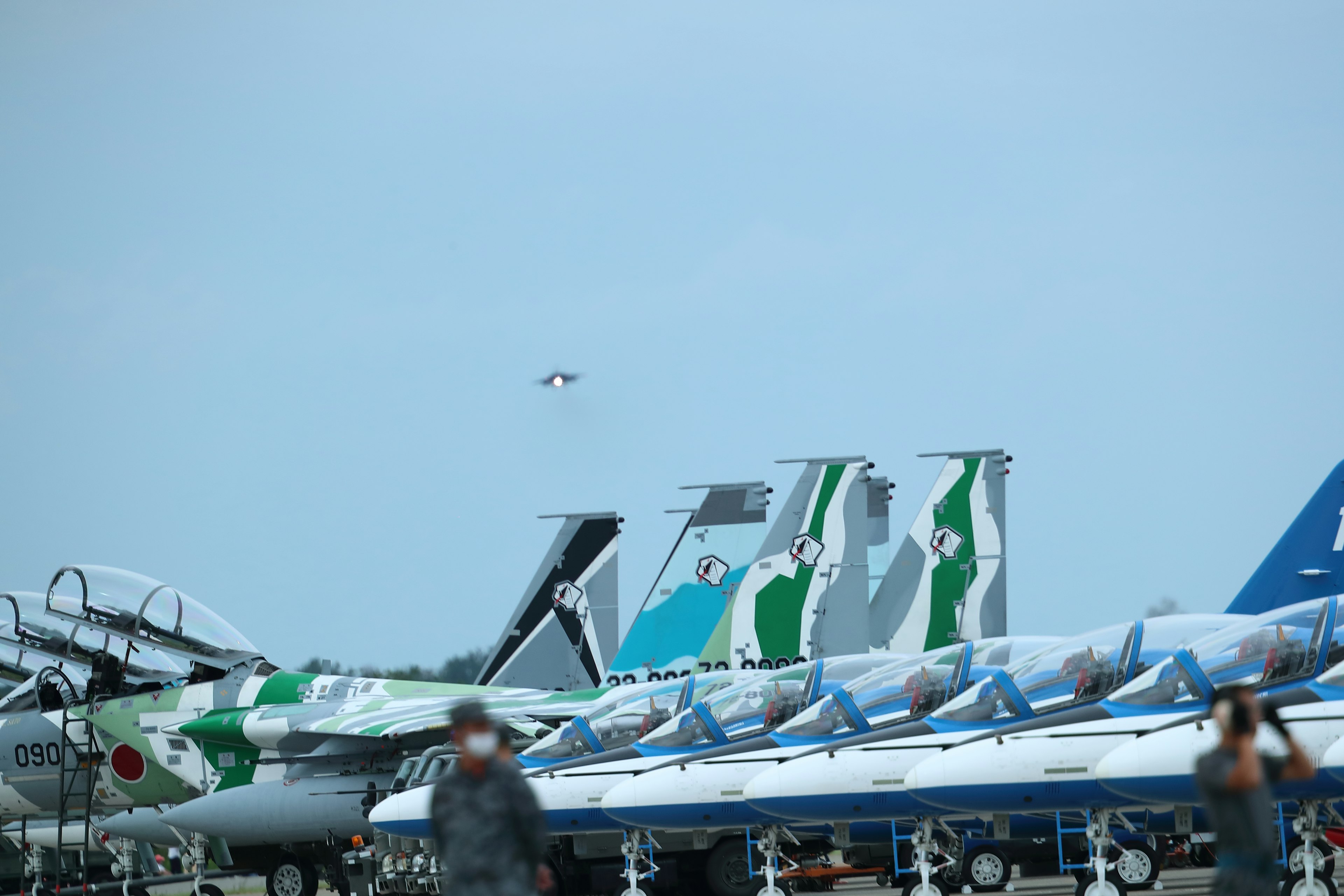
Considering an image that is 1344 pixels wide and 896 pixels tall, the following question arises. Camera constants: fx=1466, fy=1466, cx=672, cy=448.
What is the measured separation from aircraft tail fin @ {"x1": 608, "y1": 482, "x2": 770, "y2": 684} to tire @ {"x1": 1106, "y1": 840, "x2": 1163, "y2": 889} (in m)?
10.2

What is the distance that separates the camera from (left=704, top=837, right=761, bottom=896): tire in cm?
1356

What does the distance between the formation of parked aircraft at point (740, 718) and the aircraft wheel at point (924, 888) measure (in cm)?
6

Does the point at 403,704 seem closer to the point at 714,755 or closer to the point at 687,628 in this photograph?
the point at 714,755

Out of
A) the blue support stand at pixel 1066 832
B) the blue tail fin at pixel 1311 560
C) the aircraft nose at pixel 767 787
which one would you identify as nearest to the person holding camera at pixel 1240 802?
the blue support stand at pixel 1066 832

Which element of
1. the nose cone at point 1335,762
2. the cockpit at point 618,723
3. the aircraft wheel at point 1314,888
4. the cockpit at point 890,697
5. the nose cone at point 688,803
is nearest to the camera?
the nose cone at point 1335,762

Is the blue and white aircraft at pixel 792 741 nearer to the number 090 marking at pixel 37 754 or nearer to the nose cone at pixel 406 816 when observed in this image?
the nose cone at pixel 406 816

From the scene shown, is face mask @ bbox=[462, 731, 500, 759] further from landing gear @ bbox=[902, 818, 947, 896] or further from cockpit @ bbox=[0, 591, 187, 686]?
cockpit @ bbox=[0, 591, 187, 686]

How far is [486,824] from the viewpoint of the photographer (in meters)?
5.44

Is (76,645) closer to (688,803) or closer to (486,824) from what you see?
(688,803)

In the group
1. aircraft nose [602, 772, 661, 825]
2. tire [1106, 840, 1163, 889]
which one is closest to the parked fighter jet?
tire [1106, 840, 1163, 889]

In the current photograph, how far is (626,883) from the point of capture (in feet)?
45.1

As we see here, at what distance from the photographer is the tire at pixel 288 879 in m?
16.9

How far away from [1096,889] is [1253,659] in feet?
7.61

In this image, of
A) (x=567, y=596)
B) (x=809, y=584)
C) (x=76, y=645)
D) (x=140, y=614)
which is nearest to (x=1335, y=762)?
(x=809, y=584)
